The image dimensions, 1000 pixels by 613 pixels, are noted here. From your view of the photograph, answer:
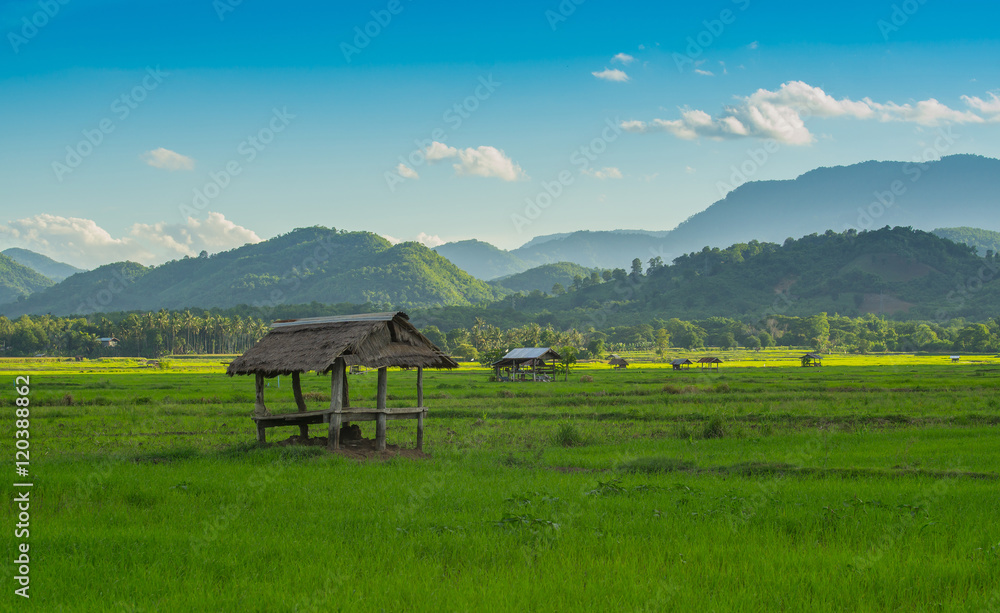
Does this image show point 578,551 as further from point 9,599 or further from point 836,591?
point 9,599

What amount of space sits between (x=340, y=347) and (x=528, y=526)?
336 inches

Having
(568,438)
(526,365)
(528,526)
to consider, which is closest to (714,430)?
(568,438)

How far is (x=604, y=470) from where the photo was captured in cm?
1418

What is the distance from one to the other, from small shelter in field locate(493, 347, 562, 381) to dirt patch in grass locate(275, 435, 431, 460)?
3762 centimetres

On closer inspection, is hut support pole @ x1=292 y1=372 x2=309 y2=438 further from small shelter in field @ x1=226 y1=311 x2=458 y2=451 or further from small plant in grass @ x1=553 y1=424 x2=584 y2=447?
small plant in grass @ x1=553 y1=424 x2=584 y2=447

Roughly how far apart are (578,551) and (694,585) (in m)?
1.55

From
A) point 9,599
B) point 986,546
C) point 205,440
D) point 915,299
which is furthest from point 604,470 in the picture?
point 915,299

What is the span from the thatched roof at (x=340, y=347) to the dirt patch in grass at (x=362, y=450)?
78.3 inches

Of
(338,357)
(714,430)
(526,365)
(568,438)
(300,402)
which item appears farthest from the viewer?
(526,365)

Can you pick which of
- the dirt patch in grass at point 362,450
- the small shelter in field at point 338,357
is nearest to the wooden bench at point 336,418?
the small shelter in field at point 338,357

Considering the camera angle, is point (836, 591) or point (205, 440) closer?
point (836, 591)

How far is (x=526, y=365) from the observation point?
59688mm

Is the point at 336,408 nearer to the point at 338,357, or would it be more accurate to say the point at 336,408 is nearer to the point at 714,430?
the point at 338,357

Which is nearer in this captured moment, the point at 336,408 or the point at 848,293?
the point at 336,408
